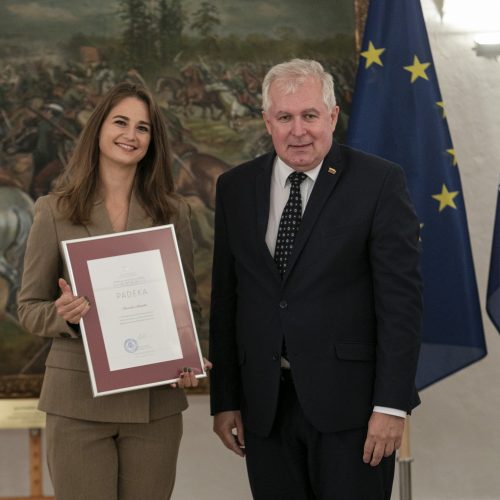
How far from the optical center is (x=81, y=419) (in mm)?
2547

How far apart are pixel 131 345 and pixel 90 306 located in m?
0.18

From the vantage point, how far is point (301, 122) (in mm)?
2562

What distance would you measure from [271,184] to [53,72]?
7.04 feet

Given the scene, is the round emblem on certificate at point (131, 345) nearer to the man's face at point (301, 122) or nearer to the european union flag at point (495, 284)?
the man's face at point (301, 122)

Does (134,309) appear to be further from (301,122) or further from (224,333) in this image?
(301,122)

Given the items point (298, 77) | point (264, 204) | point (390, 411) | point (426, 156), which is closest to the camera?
point (390, 411)

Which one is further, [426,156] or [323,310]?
[426,156]

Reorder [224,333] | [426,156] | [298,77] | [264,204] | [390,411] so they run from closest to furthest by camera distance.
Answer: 1. [390,411]
2. [298,77]
3. [264,204]
4. [224,333]
5. [426,156]

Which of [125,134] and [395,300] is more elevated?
[125,134]

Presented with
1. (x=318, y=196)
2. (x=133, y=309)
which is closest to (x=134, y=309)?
(x=133, y=309)

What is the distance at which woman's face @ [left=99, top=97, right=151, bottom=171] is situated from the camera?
2.67m

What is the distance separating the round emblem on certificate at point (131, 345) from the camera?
8.28 ft

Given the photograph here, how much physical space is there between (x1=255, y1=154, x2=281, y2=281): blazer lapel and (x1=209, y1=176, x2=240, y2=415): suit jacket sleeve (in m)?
0.19

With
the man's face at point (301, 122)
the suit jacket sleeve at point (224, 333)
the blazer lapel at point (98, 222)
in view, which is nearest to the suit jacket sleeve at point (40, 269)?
the blazer lapel at point (98, 222)
